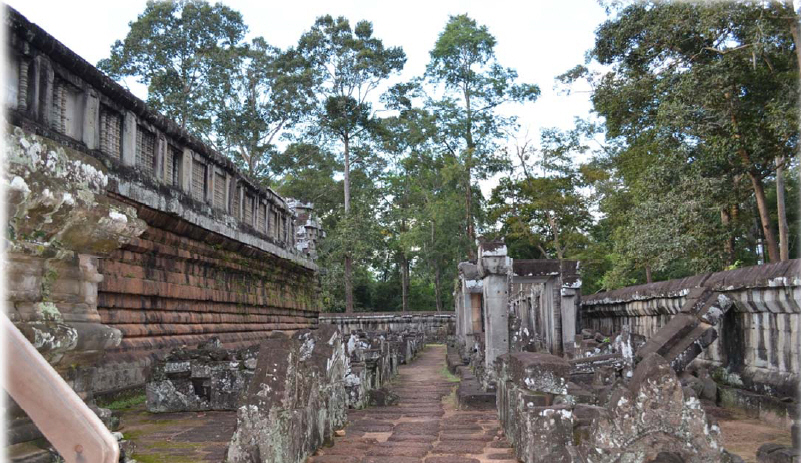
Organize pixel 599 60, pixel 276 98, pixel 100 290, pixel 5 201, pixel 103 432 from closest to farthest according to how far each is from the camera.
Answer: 1. pixel 103 432
2. pixel 5 201
3. pixel 100 290
4. pixel 599 60
5. pixel 276 98

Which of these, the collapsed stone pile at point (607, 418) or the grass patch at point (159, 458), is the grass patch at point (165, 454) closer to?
the grass patch at point (159, 458)

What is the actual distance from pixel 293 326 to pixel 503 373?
43.4ft

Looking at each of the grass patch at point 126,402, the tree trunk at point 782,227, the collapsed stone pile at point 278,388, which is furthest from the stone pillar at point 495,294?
the tree trunk at point 782,227

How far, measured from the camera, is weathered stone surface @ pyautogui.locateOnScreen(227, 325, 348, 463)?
407cm

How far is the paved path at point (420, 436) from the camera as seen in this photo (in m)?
4.91

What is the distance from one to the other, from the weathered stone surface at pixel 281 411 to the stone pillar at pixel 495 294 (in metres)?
4.35

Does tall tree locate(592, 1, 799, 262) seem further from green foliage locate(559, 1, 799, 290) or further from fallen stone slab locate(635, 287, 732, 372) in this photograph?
fallen stone slab locate(635, 287, 732, 372)

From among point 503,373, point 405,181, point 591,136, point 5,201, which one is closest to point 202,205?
point 503,373

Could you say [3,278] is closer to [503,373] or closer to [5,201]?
[5,201]

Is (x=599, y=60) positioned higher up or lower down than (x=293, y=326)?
higher up

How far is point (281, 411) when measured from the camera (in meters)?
4.24

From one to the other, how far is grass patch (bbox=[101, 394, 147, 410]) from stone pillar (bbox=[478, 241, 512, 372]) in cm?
480

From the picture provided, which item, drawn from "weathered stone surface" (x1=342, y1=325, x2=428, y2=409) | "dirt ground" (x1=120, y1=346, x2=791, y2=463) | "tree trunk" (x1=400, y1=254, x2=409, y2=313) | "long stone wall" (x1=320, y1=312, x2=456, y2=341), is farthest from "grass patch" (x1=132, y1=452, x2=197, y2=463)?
"tree trunk" (x1=400, y1=254, x2=409, y2=313)

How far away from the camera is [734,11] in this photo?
10.7m
